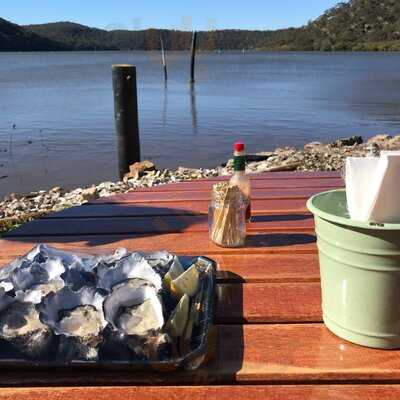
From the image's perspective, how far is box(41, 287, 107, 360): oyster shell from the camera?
1.15m

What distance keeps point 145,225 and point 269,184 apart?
3.01ft

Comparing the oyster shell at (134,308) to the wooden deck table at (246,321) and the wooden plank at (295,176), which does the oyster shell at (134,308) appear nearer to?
the wooden deck table at (246,321)

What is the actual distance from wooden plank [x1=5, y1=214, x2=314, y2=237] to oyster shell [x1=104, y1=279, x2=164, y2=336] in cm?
89

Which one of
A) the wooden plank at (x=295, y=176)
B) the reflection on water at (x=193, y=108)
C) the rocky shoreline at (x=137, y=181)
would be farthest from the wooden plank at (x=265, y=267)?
the reflection on water at (x=193, y=108)

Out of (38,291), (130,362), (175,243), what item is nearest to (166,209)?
(175,243)

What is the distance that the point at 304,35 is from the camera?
11762 cm

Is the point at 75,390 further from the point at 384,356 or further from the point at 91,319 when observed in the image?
the point at 384,356

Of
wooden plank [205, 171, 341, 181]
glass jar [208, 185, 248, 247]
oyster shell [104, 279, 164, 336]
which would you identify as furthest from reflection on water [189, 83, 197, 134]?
oyster shell [104, 279, 164, 336]

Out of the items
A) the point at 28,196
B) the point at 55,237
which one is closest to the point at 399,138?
the point at 28,196

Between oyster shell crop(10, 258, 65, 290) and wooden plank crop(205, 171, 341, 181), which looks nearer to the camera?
oyster shell crop(10, 258, 65, 290)

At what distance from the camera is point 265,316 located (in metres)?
1.39

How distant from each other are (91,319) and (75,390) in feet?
0.47

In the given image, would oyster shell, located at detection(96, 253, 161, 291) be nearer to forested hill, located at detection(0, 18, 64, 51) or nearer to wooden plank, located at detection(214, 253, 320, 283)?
wooden plank, located at detection(214, 253, 320, 283)

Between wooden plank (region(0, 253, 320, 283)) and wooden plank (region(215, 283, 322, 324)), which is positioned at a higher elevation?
wooden plank (region(0, 253, 320, 283))
